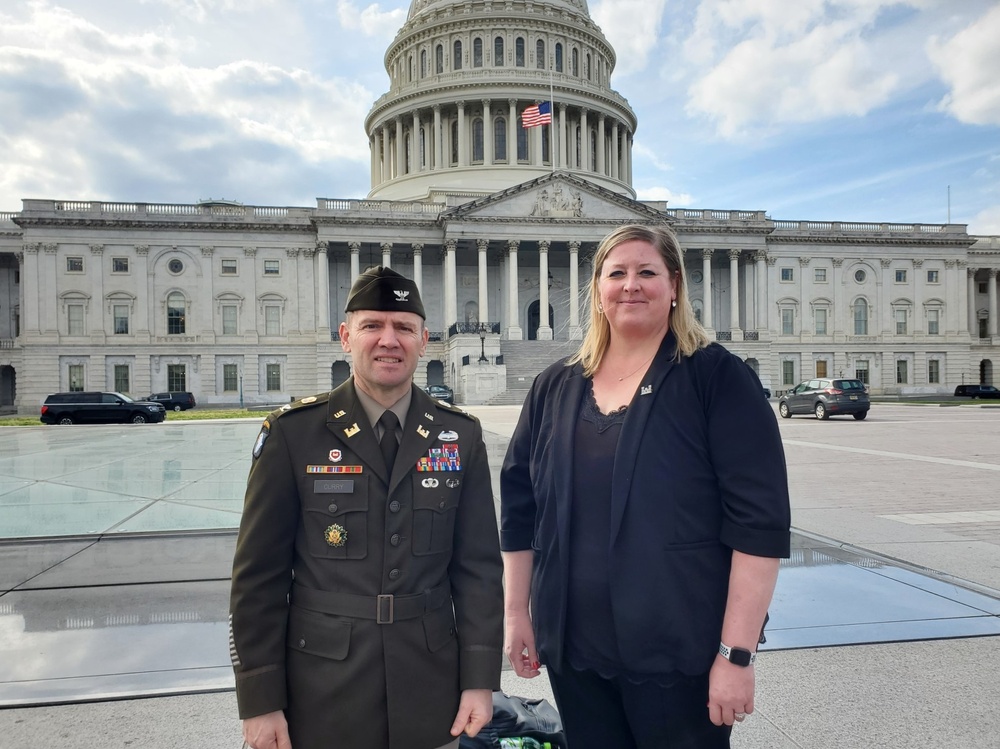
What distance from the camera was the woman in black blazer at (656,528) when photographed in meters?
2.50

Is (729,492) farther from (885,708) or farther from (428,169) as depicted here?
(428,169)

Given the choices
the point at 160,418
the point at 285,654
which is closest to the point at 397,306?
the point at 285,654

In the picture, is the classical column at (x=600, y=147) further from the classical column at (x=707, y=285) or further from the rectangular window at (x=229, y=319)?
the rectangular window at (x=229, y=319)

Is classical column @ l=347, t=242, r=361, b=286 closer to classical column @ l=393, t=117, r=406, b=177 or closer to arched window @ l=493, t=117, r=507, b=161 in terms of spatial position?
classical column @ l=393, t=117, r=406, b=177

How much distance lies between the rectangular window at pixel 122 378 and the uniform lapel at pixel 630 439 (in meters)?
63.4

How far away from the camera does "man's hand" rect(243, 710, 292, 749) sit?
2.55 m

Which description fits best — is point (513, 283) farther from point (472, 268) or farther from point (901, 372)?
point (901, 372)

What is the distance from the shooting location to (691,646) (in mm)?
2549

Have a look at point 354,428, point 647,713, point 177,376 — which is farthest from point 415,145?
point 647,713

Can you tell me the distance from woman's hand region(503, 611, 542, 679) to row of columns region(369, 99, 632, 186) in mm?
71023

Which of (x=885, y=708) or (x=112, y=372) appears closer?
(x=885, y=708)

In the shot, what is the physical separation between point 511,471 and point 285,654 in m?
1.19

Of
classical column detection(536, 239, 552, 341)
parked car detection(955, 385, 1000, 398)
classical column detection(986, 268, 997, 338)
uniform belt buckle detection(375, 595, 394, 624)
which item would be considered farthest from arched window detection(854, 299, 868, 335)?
uniform belt buckle detection(375, 595, 394, 624)

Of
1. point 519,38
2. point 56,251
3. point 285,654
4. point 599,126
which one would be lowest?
point 285,654
